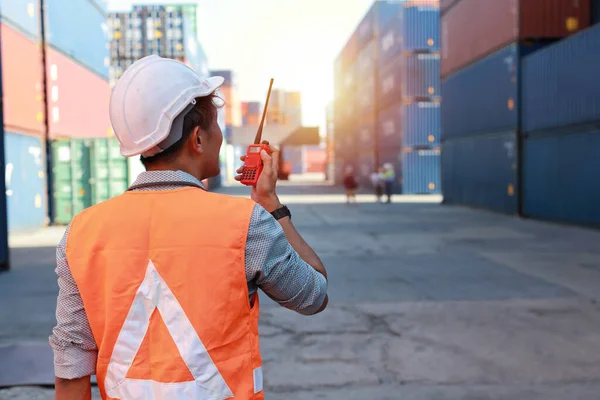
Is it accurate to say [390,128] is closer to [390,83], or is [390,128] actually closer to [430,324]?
[390,83]

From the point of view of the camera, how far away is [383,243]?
1310 cm

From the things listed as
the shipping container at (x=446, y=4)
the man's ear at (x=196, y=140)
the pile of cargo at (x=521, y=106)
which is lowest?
the man's ear at (x=196, y=140)

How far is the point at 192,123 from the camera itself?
1.64 m

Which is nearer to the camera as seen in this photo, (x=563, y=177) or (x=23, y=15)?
(x=563, y=177)

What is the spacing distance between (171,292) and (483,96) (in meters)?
22.0

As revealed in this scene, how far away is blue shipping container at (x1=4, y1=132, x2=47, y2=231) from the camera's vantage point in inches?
627

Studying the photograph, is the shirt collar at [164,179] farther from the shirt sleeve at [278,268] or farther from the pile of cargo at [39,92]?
the pile of cargo at [39,92]

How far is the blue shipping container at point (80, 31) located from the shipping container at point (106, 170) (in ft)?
11.8

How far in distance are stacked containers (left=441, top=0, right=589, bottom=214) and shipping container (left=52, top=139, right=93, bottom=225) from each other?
13.5 metres

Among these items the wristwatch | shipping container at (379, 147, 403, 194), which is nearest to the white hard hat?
the wristwatch

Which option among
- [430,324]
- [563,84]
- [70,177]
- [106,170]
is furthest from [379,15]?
[430,324]

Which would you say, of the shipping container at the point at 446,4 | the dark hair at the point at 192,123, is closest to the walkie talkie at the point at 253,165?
the dark hair at the point at 192,123

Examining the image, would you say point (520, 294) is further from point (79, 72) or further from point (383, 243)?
point (79, 72)

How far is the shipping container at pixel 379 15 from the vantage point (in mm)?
36906
